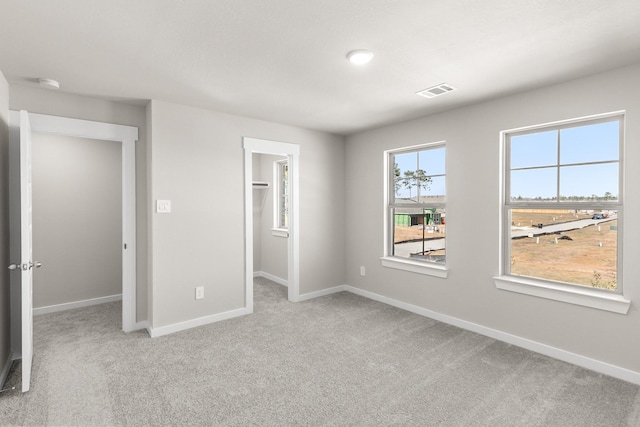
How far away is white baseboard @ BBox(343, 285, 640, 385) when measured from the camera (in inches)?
97.7

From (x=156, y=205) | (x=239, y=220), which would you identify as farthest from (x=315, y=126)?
(x=156, y=205)

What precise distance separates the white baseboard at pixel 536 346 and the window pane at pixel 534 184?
1316 millimetres

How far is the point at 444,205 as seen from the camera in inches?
149

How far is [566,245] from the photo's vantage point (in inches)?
116

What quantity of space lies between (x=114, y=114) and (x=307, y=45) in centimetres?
228

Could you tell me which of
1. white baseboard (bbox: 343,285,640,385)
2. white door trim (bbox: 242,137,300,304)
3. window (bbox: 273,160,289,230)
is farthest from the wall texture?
white baseboard (bbox: 343,285,640,385)

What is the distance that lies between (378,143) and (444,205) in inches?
49.4

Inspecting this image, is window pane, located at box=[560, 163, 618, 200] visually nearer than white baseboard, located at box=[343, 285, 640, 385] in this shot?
No

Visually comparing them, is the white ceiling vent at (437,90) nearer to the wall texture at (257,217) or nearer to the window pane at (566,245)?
the window pane at (566,245)

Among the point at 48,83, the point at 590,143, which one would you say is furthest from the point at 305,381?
the point at 48,83

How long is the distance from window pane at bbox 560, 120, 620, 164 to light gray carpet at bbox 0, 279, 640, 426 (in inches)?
68.1

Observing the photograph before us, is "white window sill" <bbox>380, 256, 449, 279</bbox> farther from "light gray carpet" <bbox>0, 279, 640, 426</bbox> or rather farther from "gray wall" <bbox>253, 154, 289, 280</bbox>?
"gray wall" <bbox>253, 154, 289, 280</bbox>

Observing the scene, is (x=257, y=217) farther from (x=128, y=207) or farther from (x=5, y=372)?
(x=5, y=372)

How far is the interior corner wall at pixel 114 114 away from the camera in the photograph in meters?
2.88
